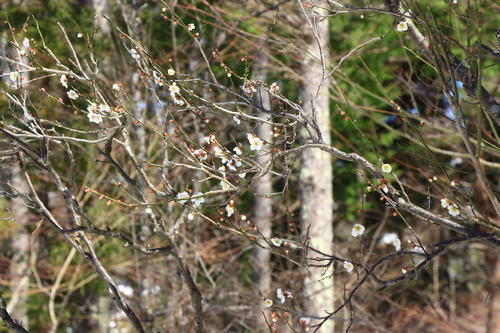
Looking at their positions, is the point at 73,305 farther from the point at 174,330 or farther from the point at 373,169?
the point at 373,169

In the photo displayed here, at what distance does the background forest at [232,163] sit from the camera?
10.5 feet

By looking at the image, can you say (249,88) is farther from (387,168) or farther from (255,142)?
(387,168)

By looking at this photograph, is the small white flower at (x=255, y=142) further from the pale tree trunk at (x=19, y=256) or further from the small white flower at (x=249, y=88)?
the pale tree trunk at (x=19, y=256)

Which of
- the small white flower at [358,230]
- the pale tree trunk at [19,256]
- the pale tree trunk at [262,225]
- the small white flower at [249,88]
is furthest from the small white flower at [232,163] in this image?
the pale tree trunk at [19,256]

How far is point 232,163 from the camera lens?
338 cm

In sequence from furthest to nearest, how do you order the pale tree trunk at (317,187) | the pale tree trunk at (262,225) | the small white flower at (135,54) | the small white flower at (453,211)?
the pale tree trunk at (262,225), the pale tree trunk at (317,187), the small white flower at (135,54), the small white flower at (453,211)

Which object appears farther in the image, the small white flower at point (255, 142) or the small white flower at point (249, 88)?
the small white flower at point (249, 88)

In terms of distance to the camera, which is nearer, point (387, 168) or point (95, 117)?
point (387, 168)

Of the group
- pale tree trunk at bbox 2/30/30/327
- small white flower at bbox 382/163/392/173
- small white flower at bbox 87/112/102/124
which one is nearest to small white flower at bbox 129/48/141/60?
small white flower at bbox 87/112/102/124

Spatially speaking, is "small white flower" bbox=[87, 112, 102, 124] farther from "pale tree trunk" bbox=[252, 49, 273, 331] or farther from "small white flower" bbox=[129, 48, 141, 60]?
"pale tree trunk" bbox=[252, 49, 273, 331]

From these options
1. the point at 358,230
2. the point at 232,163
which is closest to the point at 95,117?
the point at 232,163

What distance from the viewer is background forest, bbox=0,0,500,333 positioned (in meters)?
3.19

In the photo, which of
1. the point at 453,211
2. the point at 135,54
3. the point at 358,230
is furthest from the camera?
the point at 135,54

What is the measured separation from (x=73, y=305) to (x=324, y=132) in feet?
19.9
